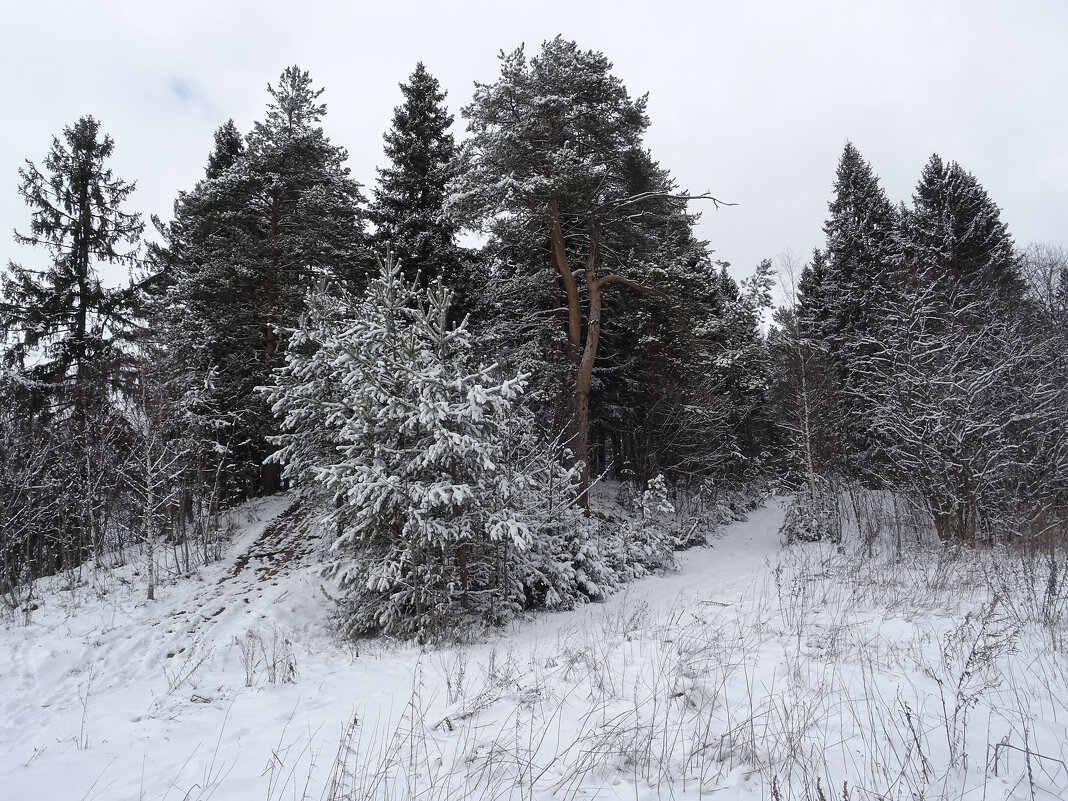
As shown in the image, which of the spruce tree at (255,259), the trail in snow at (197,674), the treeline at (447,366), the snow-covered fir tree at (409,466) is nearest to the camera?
the trail in snow at (197,674)

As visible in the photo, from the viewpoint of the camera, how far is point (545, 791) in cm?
304

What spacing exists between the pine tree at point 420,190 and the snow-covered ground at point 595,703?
10426mm

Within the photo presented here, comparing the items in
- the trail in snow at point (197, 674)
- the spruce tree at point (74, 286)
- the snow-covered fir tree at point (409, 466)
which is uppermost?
the spruce tree at point (74, 286)

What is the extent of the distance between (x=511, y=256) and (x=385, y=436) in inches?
414

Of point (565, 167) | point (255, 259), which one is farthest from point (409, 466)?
point (255, 259)

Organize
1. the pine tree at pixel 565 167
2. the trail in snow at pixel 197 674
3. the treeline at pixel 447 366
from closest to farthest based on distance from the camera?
1. the trail in snow at pixel 197 674
2. the treeline at pixel 447 366
3. the pine tree at pixel 565 167

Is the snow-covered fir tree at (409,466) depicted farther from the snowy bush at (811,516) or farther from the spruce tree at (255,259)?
the snowy bush at (811,516)

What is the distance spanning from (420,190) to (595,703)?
15.3 metres

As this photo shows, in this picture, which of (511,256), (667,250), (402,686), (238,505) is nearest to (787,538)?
(667,250)

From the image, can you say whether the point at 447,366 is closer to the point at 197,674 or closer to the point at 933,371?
the point at 197,674

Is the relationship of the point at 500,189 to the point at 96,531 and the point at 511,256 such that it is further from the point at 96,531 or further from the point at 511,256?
the point at 96,531

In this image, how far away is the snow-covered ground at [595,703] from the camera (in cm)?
308

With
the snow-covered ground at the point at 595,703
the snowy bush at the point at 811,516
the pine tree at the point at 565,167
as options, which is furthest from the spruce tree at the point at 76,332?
the snowy bush at the point at 811,516

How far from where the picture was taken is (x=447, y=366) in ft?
26.8
